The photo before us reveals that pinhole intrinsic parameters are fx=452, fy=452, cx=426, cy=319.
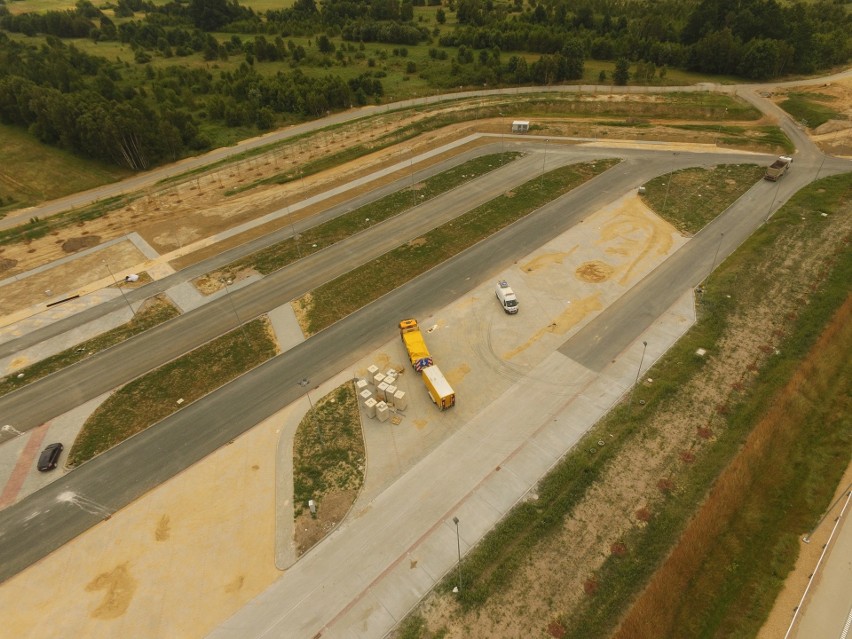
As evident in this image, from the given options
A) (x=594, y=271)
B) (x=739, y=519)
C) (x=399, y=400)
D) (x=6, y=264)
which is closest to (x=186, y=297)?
(x=6, y=264)

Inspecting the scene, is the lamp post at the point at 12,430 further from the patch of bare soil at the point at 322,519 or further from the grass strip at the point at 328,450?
the patch of bare soil at the point at 322,519

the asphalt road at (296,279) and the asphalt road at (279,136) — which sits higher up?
the asphalt road at (279,136)

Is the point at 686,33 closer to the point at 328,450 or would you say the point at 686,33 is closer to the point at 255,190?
the point at 255,190

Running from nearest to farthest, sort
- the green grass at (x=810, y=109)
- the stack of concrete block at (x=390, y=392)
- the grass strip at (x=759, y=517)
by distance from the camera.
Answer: the grass strip at (x=759, y=517) < the stack of concrete block at (x=390, y=392) < the green grass at (x=810, y=109)

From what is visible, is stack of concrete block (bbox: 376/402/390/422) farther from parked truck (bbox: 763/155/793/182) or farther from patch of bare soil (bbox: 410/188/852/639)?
parked truck (bbox: 763/155/793/182)

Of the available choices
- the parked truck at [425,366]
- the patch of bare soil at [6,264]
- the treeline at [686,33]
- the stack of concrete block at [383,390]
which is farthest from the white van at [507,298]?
the treeline at [686,33]

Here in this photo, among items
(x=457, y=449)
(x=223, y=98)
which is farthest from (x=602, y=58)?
(x=457, y=449)

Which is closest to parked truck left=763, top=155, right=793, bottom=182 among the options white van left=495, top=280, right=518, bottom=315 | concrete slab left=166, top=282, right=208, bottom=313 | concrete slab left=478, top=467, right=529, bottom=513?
white van left=495, top=280, right=518, bottom=315

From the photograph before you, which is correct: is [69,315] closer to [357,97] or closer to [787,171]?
[357,97]
